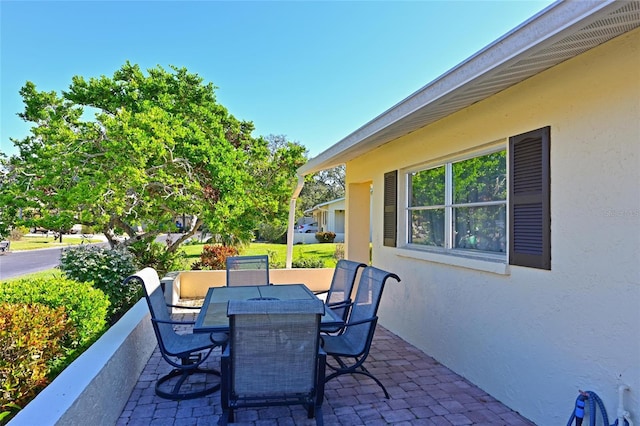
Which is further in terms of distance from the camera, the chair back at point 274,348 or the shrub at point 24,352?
the shrub at point 24,352

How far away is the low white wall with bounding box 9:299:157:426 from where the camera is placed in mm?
2264

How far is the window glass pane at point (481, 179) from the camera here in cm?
414

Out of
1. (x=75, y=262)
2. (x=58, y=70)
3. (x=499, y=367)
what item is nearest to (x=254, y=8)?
(x=58, y=70)

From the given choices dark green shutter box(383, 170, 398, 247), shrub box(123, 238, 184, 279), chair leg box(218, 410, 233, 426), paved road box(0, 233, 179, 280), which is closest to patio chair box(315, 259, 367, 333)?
dark green shutter box(383, 170, 398, 247)

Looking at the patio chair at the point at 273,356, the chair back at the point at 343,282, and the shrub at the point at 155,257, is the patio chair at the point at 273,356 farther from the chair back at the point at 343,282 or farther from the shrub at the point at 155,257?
the shrub at the point at 155,257

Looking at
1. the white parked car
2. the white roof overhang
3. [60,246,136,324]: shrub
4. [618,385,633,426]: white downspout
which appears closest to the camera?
the white roof overhang

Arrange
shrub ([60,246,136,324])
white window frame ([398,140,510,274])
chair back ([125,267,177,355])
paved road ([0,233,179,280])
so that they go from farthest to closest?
paved road ([0,233,179,280])
shrub ([60,246,136,324])
white window frame ([398,140,510,274])
chair back ([125,267,177,355])

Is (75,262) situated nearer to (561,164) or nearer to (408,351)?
(408,351)

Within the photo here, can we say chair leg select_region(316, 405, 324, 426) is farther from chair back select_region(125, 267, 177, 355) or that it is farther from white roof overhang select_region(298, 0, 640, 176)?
white roof overhang select_region(298, 0, 640, 176)

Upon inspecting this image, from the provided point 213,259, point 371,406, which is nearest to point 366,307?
point 371,406

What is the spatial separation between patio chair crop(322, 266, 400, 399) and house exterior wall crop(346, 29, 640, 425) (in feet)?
3.51

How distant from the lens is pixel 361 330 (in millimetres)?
4152

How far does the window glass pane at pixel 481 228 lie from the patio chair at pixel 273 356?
227 centimetres

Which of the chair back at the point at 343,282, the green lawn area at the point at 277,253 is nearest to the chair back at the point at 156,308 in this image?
the chair back at the point at 343,282
